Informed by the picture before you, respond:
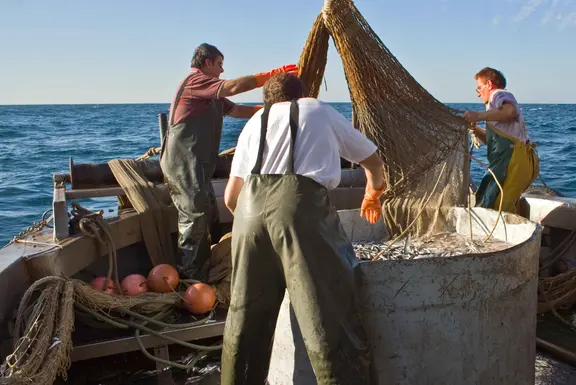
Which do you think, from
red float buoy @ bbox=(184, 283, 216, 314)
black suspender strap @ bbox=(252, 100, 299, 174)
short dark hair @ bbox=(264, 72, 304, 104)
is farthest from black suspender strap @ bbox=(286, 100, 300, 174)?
red float buoy @ bbox=(184, 283, 216, 314)

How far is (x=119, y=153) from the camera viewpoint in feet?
76.6

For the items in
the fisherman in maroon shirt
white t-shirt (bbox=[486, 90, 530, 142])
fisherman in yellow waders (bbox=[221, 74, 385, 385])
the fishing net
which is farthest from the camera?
white t-shirt (bbox=[486, 90, 530, 142])

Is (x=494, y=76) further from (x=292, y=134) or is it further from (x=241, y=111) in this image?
(x=292, y=134)

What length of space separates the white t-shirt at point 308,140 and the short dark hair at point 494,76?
2.80 m

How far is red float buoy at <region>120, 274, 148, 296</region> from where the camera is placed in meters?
4.73

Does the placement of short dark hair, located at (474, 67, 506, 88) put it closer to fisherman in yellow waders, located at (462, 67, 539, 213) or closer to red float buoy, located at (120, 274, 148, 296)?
fisherman in yellow waders, located at (462, 67, 539, 213)

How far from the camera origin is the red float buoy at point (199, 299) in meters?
4.59

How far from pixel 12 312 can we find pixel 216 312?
1435 millimetres

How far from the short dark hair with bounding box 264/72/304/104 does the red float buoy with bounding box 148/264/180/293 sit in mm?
2170

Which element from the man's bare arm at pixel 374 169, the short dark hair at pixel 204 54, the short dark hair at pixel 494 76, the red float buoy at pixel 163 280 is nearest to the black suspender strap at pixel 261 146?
the man's bare arm at pixel 374 169

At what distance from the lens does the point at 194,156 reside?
4.95 meters

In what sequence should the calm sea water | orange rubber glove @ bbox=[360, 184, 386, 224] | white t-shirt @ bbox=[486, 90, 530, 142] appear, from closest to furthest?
orange rubber glove @ bbox=[360, 184, 386, 224], white t-shirt @ bbox=[486, 90, 530, 142], the calm sea water

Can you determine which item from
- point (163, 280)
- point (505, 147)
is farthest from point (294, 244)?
point (505, 147)

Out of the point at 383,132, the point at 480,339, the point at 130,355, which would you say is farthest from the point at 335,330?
the point at 130,355
